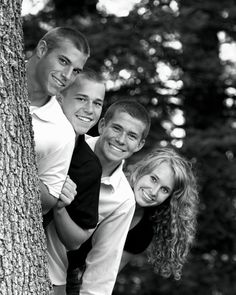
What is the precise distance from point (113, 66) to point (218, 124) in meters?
1.88

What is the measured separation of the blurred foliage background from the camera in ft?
33.8

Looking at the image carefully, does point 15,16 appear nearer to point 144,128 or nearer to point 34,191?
point 34,191

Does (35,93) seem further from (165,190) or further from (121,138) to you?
(165,190)

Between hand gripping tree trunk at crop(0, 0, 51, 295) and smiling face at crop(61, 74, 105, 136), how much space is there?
0.88 metres

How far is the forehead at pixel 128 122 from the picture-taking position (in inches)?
198

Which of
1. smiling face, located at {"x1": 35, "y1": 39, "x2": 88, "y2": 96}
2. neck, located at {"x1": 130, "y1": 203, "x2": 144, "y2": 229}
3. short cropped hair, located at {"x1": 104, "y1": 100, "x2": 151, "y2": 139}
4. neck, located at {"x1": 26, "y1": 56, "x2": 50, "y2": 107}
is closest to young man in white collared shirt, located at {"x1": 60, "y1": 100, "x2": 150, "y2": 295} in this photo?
short cropped hair, located at {"x1": 104, "y1": 100, "x2": 151, "y2": 139}

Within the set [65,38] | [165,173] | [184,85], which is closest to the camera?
[65,38]

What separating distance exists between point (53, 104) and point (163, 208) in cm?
143

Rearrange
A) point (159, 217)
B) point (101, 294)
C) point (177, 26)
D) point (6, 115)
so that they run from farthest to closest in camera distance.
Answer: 1. point (177, 26)
2. point (159, 217)
3. point (101, 294)
4. point (6, 115)

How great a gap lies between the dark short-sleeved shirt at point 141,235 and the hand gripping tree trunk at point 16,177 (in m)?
1.75

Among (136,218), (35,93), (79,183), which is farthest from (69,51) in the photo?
(136,218)

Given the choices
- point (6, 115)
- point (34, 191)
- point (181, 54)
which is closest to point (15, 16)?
point (6, 115)

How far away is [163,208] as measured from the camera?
547 cm

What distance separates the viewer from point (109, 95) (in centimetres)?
1057
